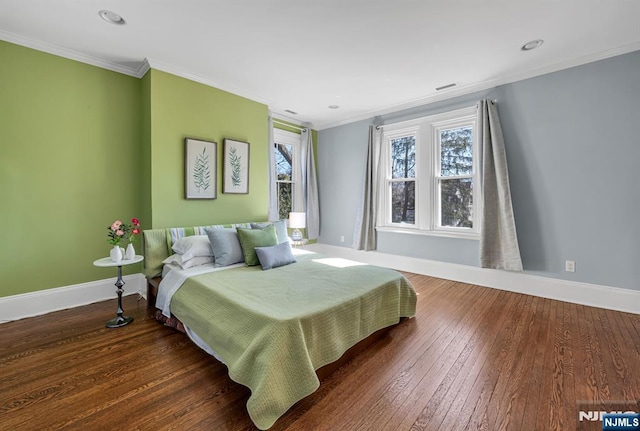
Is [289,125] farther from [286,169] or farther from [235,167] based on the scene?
[235,167]

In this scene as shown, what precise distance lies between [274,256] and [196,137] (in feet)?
6.25

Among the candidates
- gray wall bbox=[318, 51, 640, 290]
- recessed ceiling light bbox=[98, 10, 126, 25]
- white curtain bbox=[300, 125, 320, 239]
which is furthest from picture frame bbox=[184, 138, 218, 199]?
gray wall bbox=[318, 51, 640, 290]

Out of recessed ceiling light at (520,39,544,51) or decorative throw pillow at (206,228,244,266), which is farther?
decorative throw pillow at (206,228,244,266)

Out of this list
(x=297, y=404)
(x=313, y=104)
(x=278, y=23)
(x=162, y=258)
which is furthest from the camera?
(x=313, y=104)

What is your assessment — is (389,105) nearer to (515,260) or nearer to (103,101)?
(515,260)

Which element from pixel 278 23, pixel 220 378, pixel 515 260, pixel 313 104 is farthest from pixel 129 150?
pixel 515 260

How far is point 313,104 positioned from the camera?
4.42 m

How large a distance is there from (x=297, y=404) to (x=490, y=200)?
132 inches

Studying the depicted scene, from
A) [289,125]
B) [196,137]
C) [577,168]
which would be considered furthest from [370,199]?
[196,137]

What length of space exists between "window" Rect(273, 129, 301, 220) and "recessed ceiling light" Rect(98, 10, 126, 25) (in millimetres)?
2667

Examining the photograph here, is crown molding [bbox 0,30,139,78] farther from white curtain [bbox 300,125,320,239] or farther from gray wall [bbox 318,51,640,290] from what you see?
gray wall [bbox 318,51,640,290]

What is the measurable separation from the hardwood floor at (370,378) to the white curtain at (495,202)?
951mm

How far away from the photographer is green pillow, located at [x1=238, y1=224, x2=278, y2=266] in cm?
295

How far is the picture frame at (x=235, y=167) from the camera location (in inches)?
149
